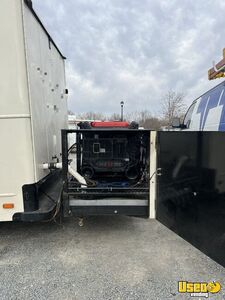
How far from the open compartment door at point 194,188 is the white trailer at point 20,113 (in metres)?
1.64

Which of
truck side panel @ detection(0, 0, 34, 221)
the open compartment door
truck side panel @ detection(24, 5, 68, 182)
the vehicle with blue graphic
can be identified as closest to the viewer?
the open compartment door

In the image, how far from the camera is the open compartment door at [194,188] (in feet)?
7.56

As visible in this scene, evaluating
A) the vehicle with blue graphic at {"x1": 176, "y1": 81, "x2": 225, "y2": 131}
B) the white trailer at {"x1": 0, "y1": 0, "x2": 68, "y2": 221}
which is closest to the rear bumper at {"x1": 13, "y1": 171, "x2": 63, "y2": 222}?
the white trailer at {"x1": 0, "y1": 0, "x2": 68, "y2": 221}

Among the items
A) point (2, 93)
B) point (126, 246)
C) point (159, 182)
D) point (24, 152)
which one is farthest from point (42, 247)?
point (2, 93)

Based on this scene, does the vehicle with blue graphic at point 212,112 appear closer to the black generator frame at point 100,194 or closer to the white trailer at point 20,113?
the black generator frame at point 100,194

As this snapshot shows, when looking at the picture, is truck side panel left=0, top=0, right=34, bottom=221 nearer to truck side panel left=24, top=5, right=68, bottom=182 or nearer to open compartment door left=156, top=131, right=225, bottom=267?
truck side panel left=24, top=5, right=68, bottom=182

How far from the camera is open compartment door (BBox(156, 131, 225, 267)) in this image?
2.30m

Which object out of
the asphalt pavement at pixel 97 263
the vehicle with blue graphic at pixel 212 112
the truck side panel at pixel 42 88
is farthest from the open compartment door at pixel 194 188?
the truck side panel at pixel 42 88

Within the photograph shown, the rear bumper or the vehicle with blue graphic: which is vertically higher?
the vehicle with blue graphic

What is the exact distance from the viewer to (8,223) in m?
4.02

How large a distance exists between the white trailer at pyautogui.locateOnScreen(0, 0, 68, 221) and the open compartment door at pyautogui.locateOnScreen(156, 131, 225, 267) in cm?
164

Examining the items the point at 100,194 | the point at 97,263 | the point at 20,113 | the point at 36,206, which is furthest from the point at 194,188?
the point at 20,113

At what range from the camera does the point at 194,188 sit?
2588 mm

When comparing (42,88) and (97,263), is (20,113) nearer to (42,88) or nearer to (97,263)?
(42,88)
